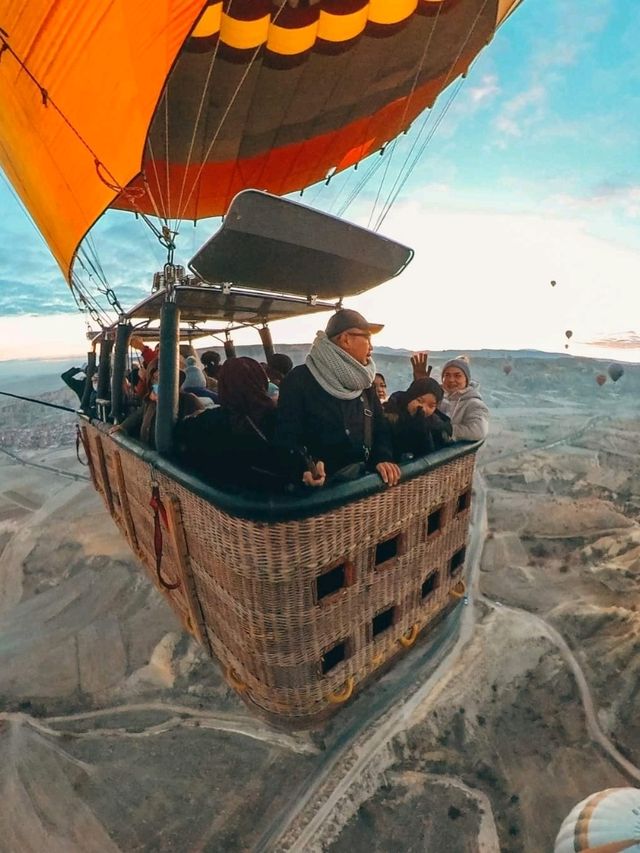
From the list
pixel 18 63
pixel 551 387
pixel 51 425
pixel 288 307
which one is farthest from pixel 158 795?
pixel 551 387

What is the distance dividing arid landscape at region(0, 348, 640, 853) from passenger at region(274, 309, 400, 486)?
2.03 metres

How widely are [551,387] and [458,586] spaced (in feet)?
157

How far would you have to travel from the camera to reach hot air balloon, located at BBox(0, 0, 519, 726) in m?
1.89

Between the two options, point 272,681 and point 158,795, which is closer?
point 272,681

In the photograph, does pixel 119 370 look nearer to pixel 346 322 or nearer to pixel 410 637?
pixel 346 322

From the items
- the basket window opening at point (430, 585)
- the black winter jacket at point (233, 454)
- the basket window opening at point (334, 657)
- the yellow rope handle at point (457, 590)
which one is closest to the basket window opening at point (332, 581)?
the basket window opening at point (334, 657)

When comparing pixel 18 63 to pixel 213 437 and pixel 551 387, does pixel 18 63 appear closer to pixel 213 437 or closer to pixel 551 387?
pixel 213 437

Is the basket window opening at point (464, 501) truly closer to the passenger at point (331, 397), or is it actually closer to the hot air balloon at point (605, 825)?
the passenger at point (331, 397)

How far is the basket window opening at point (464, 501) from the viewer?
10.2ft

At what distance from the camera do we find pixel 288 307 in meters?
4.02

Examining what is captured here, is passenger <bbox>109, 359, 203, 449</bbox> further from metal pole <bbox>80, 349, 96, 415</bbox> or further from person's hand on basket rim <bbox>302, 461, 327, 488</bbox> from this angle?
metal pole <bbox>80, 349, 96, 415</bbox>

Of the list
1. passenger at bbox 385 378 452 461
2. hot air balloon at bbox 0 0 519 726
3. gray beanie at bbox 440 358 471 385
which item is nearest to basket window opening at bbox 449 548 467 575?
hot air balloon at bbox 0 0 519 726

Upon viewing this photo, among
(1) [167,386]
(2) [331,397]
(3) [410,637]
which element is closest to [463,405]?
(2) [331,397]

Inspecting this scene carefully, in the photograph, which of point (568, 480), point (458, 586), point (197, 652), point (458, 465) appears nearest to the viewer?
point (458, 465)
